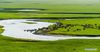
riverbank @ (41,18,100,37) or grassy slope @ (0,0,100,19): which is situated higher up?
grassy slope @ (0,0,100,19)

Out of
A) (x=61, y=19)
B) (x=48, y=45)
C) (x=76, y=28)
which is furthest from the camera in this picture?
(x=61, y=19)

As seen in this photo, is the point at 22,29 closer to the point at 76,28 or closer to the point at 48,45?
the point at 48,45

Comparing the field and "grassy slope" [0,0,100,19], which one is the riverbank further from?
"grassy slope" [0,0,100,19]

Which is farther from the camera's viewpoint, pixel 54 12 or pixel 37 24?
pixel 54 12

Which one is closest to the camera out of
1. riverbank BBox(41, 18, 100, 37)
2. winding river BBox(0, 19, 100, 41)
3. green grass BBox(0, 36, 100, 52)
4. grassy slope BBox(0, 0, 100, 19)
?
green grass BBox(0, 36, 100, 52)

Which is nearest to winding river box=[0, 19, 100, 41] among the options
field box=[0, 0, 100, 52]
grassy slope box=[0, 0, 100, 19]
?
field box=[0, 0, 100, 52]

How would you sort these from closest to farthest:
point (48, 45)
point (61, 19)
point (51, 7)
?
1. point (48, 45)
2. point (61, 19)
3. point (51, 7)

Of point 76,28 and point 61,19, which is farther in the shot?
point 61,19

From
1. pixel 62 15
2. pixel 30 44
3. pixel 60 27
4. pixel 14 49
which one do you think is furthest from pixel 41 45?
pixel 62 15

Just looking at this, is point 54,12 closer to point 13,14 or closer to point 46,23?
point 46,23

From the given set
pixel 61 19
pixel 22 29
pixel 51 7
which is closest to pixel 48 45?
pixel 22 29

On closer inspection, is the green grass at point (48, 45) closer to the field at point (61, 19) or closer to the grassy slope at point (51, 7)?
the field at point (61, 19)
